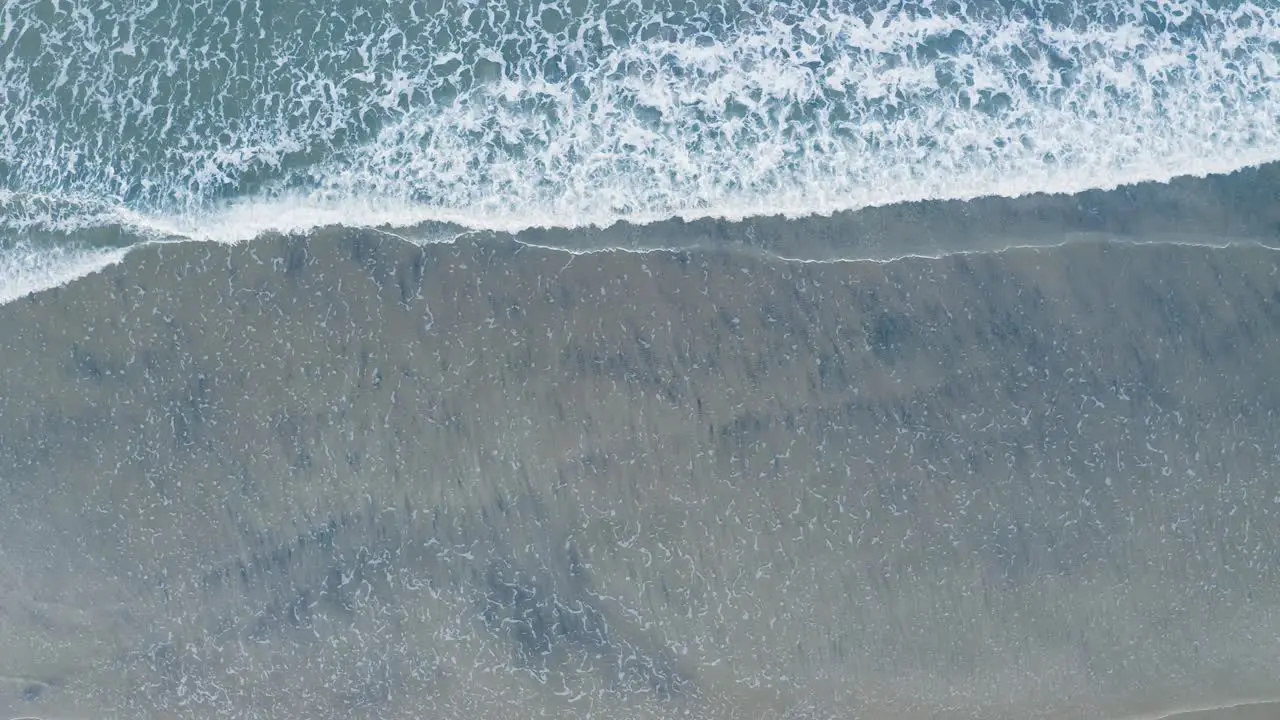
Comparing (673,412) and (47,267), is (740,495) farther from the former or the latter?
(47,267)

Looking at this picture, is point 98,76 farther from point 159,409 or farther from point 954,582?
point 954,582

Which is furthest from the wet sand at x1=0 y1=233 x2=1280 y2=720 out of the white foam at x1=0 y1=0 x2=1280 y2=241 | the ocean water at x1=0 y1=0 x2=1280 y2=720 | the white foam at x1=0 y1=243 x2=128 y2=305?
the white foam at x1=0 y1=243 x2=128 y2=305

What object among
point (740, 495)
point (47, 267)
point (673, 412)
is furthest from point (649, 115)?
point (47, 267)

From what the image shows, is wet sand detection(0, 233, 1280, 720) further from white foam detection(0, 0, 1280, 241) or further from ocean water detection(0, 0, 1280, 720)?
white foam detection(0, 0, 1280, 241)

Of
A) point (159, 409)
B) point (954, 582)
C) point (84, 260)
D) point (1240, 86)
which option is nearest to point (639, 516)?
point (954, 582)

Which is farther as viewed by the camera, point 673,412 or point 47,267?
point 47,267

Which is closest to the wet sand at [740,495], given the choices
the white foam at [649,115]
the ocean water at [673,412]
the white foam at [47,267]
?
the ocean water at [673,412]

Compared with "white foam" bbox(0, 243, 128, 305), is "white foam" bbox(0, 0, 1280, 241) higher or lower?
higher
